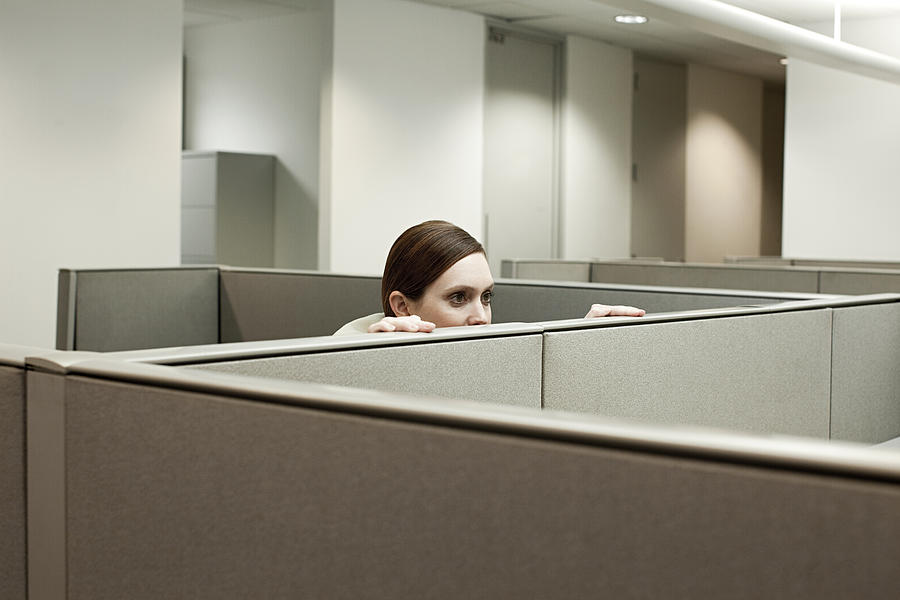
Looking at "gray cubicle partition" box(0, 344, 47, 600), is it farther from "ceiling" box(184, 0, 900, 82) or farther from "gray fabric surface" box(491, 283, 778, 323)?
"ceiling" box(184, 0, 900, 82)

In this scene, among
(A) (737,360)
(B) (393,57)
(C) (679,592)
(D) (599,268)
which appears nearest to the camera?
(C) (679,592)

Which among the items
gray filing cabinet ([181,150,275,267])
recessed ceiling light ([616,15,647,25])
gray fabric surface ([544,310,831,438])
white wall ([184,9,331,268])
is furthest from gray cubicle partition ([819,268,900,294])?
gray filing cabinet ([181,150,275,267])

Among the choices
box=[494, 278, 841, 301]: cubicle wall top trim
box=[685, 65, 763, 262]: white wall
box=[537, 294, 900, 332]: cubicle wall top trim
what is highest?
box=[685, 65, 763, 262]: white wall

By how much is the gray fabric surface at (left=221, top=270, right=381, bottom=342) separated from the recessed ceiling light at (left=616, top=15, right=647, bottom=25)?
493 centimetres

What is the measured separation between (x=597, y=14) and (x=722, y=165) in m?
3.10

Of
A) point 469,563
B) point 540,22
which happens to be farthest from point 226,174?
point 469,563

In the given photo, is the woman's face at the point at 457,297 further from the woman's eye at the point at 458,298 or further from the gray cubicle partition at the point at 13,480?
the gray cubicle partition at the point at 13,480

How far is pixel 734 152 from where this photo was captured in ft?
→ 33.6

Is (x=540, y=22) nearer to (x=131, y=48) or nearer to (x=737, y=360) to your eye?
(x=131, y=48)

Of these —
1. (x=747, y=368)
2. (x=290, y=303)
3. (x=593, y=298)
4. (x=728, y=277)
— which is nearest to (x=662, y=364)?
(x=747, y=368)

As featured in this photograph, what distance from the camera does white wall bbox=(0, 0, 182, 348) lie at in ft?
17.2

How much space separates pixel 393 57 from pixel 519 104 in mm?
1342

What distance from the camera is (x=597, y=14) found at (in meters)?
7.46

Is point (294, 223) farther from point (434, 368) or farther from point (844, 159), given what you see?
point (434, 368)
